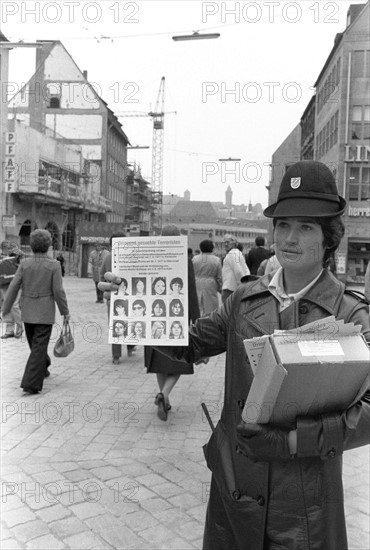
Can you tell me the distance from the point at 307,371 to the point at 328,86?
154 feet

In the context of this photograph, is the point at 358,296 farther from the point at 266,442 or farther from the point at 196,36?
the point at 196,36

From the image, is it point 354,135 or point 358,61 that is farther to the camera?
point 354,135

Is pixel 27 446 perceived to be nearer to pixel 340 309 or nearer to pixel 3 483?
pixel 3 483

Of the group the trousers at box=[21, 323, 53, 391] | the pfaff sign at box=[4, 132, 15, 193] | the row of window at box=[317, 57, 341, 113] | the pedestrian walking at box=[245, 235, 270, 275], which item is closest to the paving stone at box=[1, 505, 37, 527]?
the trousers at box=[21, 323, 53, 391]

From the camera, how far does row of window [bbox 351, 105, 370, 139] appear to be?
38.8 metres

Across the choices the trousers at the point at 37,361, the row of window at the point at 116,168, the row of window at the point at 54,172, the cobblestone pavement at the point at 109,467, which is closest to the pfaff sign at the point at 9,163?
the row of window at the point at 54,172

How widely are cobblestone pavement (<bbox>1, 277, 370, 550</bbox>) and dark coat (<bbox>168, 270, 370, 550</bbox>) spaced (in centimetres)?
156

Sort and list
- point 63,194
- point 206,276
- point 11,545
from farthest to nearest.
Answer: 1. point 63,194
2. point 206,276
3. point 11,545

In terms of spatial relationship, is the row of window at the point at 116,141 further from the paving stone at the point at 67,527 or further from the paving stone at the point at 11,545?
the paving stone at the point at 11,545

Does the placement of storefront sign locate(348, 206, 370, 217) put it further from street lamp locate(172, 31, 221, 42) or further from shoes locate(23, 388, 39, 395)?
shoes locate(23, 388, 39, 395)

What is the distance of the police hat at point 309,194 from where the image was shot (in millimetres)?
1997

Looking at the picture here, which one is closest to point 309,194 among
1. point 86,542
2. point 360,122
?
point 86,542

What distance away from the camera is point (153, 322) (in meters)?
2.58

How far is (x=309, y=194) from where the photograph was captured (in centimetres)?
201
